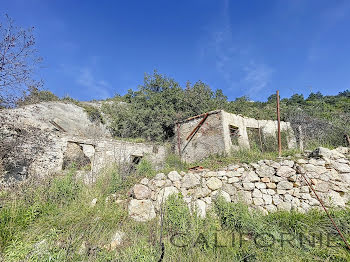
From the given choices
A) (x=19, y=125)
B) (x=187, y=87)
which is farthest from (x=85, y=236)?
(x=187, y=87)

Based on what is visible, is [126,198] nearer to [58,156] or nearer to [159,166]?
[159,166]

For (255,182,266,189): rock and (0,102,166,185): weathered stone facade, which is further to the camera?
(0,102,166,185): weathered stone facade

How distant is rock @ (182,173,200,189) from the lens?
187 inches

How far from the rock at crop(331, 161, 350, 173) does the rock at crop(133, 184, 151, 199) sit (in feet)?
16.0

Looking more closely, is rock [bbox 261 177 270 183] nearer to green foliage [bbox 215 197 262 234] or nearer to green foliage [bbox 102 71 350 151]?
green foliage [bbox 215 197 262 234]

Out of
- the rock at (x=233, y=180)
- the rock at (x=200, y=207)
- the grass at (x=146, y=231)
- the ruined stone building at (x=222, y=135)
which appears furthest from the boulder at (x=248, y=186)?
the ruined stone building at (x=222, y=135)

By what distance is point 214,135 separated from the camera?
29.3 ft

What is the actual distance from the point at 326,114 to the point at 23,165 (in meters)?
16.2

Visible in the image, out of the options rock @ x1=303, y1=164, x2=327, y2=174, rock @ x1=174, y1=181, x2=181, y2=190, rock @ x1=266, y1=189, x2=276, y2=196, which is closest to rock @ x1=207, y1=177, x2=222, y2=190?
rock @ x1=174, y1=181, x2=181, y2=190

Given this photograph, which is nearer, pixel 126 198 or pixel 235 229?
pixel 235 229

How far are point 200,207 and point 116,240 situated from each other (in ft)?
6.52

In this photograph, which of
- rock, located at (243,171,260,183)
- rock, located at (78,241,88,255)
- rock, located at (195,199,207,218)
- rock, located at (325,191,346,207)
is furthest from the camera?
rock, located at (243,171,260,183)

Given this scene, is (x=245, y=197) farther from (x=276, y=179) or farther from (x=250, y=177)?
(x=276, y=179)

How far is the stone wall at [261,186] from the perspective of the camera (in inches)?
169
